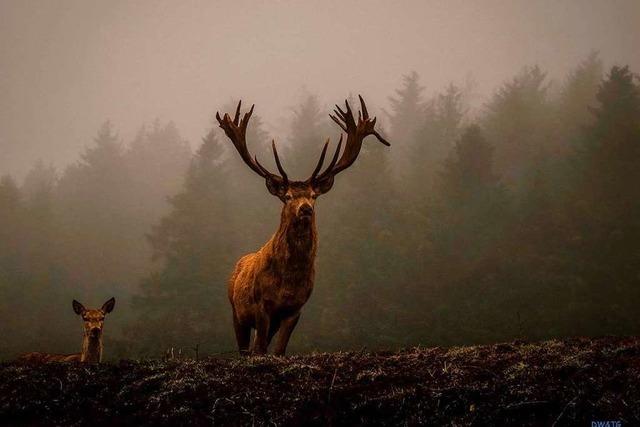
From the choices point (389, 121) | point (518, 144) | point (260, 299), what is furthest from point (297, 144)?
point (260, 299)

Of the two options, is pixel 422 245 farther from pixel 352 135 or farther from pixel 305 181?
pixel 305 181

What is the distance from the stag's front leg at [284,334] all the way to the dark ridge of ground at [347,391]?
5.70 ft

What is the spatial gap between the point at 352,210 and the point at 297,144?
40.7 feet

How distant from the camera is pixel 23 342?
112 ft

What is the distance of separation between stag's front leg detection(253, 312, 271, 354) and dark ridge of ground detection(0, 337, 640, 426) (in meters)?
1.83

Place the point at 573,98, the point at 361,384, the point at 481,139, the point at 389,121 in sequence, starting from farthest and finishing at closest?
1. the point at 389,121
2. the point at 573,98
3. the point at 481,139
4. the point at 361,384

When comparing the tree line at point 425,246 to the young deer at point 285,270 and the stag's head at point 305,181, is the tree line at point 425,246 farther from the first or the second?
the young deer at point 285,270

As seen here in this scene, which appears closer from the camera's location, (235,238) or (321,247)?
(321,247)

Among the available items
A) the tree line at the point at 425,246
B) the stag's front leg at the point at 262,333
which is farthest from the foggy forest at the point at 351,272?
the tree line at the point at 425,246

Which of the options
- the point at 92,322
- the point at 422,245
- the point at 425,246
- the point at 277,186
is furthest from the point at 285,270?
the point at 422,245

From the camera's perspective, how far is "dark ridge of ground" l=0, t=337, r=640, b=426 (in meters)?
3.08

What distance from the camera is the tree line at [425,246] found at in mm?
21953

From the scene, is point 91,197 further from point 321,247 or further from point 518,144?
point 518,144

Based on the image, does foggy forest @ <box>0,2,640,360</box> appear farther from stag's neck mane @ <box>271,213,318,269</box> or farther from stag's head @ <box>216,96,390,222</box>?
stag's neck mane @ <box>271,213,318,269</box>
